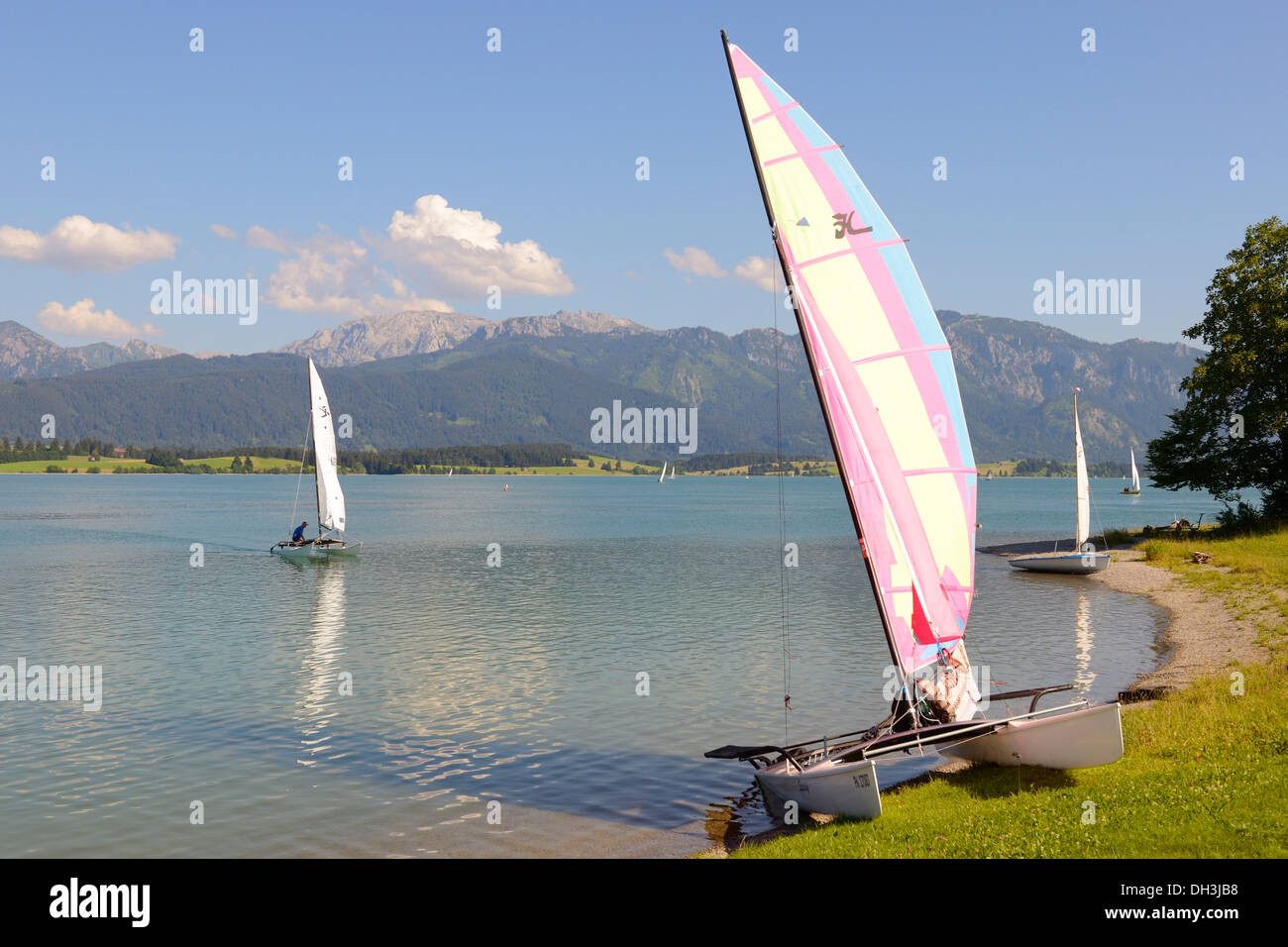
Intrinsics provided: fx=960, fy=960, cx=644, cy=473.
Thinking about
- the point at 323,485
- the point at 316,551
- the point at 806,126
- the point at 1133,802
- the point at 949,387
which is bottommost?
the point at 316,551

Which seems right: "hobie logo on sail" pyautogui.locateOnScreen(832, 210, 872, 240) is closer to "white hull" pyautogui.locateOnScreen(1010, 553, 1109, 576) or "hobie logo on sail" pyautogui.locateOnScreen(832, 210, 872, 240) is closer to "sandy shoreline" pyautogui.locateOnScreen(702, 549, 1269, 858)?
"sandy shoreline" pyautogui.locateOnScreen(702, 549, 1269, 858)

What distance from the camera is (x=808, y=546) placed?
340ft

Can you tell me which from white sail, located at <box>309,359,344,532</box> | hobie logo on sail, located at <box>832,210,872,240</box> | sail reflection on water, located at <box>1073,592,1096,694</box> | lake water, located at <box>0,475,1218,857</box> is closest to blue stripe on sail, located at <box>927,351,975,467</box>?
hobie logo on sail, located at <box>832,210,872,240</box>

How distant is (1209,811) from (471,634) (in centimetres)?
3767

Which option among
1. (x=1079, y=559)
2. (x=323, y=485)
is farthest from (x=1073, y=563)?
(x=323, y=485)

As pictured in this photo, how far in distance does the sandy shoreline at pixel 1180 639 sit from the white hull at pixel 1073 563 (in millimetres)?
1140

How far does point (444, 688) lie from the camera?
1457 inches

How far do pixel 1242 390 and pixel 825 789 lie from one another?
7141 cm

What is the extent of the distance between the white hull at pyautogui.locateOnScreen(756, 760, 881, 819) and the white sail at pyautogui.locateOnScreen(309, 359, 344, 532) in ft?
225

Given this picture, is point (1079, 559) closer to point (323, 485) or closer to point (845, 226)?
point (845, 226)

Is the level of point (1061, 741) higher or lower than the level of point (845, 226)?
lower

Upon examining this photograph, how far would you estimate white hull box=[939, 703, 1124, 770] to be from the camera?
1883 cm

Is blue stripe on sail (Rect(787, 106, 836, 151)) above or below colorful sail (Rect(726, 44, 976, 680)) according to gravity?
above
